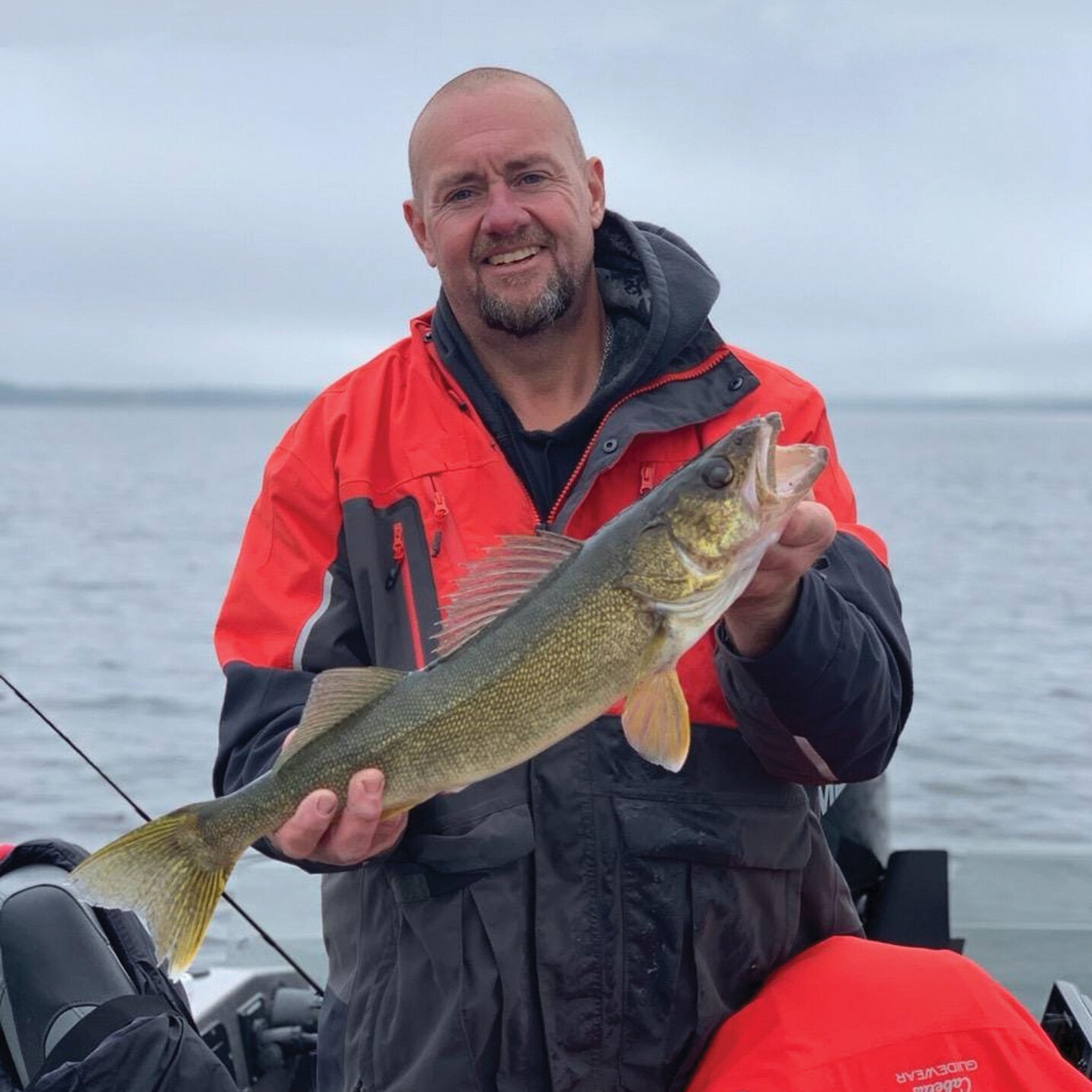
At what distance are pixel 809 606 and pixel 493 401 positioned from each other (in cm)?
115

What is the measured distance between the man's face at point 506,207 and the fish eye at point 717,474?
1009mm

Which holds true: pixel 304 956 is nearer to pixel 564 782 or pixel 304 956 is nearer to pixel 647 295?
pixel 564 782

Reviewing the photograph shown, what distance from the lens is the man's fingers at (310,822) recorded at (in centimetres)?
304

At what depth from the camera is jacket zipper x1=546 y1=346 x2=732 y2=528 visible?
3.57 meters

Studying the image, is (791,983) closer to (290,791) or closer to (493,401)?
(290,791)

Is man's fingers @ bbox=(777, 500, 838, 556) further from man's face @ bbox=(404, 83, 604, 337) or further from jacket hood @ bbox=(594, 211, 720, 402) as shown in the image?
man's face @ bbox=(404, 83, 604, 337)

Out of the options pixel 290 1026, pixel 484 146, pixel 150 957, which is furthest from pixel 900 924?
pixel 484 146

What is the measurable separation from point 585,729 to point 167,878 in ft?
3.38

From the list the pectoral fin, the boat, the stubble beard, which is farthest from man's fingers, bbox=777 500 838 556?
the boat

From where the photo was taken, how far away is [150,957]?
12.3ft

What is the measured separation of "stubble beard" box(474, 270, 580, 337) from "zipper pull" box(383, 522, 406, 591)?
0.62m

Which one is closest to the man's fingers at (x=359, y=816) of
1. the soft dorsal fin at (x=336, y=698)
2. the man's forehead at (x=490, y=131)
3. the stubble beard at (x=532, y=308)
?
the soft dorsal fin at (x=336, y=698)

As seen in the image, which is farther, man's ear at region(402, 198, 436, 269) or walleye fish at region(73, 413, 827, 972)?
man's ear at region(402, 198, 436, 269)

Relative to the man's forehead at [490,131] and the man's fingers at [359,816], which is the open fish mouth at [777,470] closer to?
the man's fingers at [359,816]
